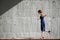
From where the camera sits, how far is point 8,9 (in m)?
3.38

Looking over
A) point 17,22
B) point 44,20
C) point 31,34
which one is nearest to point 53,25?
point 44,20

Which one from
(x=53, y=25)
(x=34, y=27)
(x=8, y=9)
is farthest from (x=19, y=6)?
(x=53, y=25)

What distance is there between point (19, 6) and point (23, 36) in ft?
1.72

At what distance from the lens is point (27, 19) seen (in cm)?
338

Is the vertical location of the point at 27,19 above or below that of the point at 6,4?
below

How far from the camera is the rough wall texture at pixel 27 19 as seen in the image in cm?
337

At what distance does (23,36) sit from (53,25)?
551 mm

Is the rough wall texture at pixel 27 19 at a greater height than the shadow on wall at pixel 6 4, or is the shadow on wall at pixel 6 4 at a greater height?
the shadow on wall at pixel 6 4

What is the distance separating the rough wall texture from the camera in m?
3.37

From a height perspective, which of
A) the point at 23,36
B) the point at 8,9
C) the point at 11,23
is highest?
the point at 8,9

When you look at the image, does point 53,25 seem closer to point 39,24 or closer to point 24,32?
point 39,24

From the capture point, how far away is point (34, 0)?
11.1ft

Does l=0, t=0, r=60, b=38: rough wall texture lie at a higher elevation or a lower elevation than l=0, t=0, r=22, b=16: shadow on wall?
lower

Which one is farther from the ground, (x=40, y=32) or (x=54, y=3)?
(x=54, y=3)
